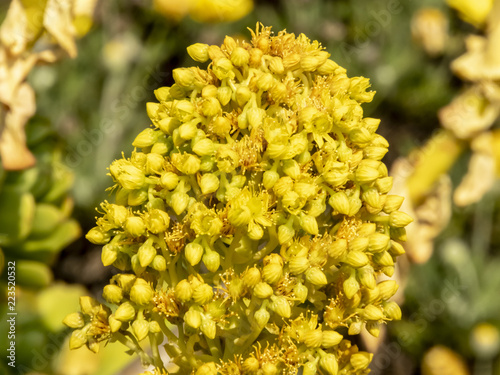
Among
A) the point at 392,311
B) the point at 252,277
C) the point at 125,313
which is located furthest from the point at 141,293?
the point at 392,311

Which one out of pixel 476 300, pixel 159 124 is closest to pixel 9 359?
pixel 159 124

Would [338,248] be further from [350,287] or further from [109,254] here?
[109,254]

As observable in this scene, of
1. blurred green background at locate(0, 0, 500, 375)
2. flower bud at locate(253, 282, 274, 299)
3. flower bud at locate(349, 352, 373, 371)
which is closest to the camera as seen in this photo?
flower bud at locate(253, 282, 274, 299)

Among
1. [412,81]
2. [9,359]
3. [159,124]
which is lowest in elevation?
[9,359]

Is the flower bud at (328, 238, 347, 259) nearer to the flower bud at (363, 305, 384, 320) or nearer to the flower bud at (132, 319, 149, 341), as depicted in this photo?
the flower bud at (363, 305, 384, 320)

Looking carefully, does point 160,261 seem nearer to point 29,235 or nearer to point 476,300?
point 29,235

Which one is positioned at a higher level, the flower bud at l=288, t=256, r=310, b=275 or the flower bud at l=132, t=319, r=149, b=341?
the flower bud at l=288, t=256, r=310, b=275

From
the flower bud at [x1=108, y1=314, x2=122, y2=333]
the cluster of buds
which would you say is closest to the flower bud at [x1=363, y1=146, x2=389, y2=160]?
the cluster of buds

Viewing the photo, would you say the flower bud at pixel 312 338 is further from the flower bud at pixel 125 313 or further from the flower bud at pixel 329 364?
the flower bud at pixel 125 313
